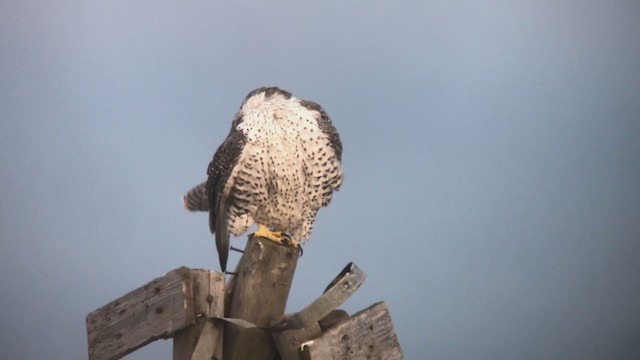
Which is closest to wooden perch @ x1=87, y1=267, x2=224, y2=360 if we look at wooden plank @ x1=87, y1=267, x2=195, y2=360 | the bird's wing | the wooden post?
wooden plank @ x1=87, y1=267, x2=195, y2=360

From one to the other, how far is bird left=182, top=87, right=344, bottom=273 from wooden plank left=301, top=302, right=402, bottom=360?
0.79m

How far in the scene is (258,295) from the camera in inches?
87.4

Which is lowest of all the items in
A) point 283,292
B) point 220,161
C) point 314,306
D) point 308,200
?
point 314,306

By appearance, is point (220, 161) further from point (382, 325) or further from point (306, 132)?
point (382, 325)

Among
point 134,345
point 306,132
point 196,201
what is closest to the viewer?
point 134,345

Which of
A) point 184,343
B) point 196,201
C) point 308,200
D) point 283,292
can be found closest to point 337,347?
point 283,292

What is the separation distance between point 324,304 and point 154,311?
50 centimetres

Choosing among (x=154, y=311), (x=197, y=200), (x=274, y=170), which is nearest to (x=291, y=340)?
(x=154, y=311)

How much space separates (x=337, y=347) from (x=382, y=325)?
0.16 metres

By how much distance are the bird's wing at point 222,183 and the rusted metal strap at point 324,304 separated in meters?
0.96

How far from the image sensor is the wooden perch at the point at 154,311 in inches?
77.8

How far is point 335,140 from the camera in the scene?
306cm

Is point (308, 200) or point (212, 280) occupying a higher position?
point (308, 200)

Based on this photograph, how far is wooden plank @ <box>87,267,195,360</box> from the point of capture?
197 centimetres
